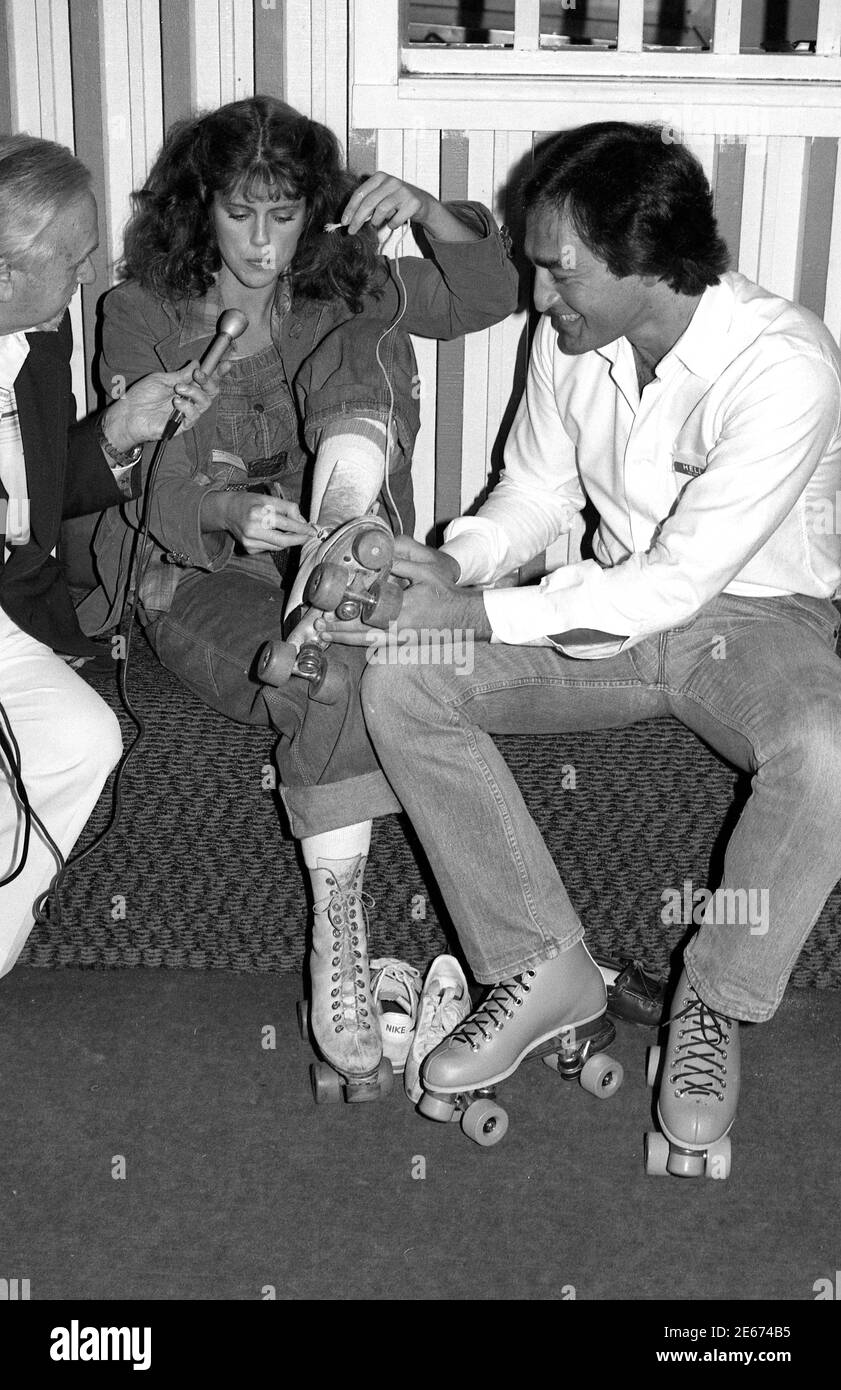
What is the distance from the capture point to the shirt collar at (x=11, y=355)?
164cm

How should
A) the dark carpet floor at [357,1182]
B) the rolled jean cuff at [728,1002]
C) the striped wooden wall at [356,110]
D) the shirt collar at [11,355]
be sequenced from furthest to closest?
1. the striped wooden wall at [356,110]
2. the shirt collar at [11,355]
3. the rolled jean cuff at [728,1002]
4. the dark carpet floor at [357,1182]

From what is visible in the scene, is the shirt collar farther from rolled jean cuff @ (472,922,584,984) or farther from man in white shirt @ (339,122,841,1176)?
rolled jean cuff @ (472,922,584,984)

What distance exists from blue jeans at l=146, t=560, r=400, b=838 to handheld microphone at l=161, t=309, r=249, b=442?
0.71 ft

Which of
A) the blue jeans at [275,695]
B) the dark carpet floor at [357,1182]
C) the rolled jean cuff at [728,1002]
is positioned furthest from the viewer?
the blue jeans at [275,695]

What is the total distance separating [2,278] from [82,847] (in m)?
0.72

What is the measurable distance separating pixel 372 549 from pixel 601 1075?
0.68 m

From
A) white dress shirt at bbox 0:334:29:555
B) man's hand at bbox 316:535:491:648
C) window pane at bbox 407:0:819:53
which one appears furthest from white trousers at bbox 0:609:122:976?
window pane at bbox 407:0:819:53

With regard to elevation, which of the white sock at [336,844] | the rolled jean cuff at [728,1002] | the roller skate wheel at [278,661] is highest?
the roller skate wheel at [278,661]

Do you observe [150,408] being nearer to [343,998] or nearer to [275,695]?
[275,695]

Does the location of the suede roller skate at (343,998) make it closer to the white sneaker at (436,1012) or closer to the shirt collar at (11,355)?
the white sneaker at (436,1012)

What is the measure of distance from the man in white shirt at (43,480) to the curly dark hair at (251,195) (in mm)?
175

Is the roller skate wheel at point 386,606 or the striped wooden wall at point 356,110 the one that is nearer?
the roller skate wheel at point 386,606

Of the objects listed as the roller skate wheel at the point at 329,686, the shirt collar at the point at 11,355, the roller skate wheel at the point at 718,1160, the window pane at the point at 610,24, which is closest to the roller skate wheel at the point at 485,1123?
the roller skate wheel at the point at 718,1160
